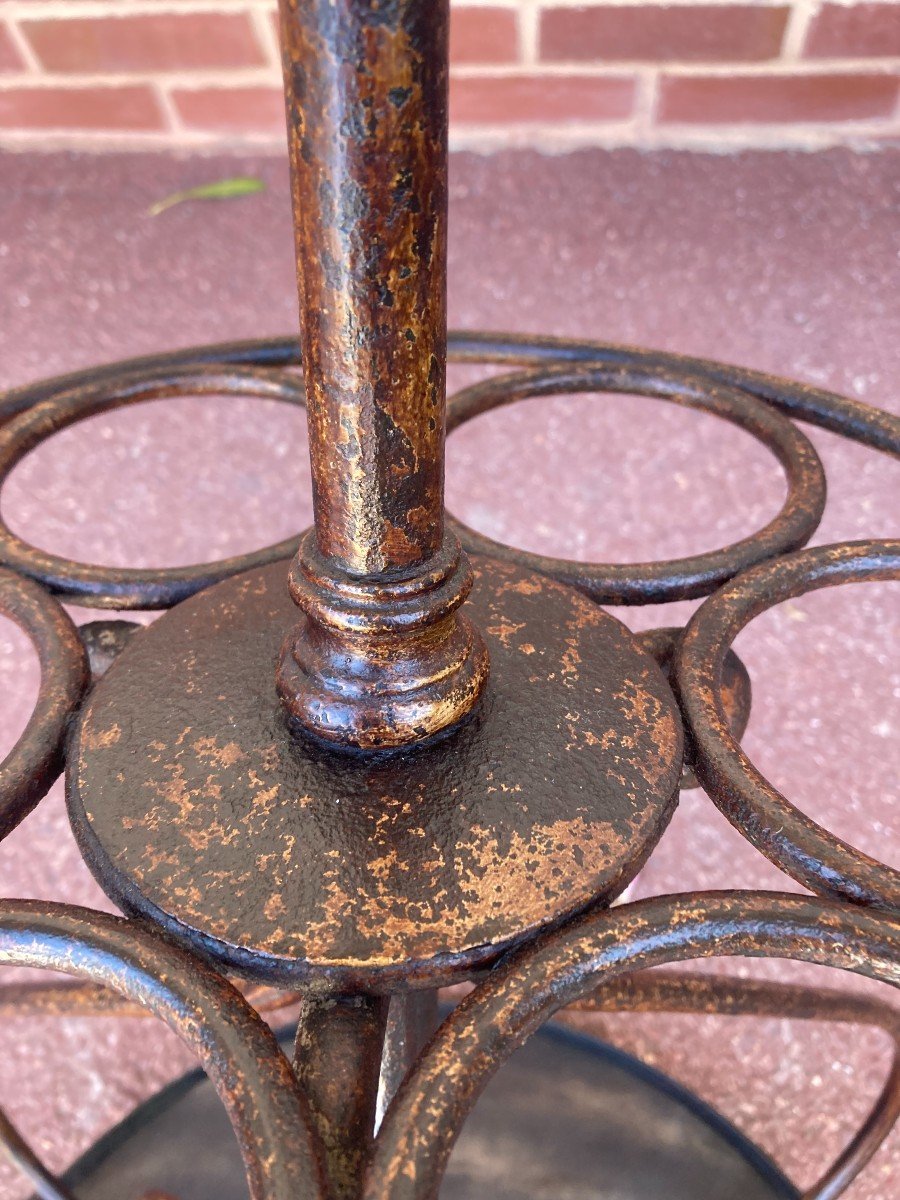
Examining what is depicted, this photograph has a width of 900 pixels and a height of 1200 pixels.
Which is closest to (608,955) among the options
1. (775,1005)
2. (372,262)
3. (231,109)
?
(372,262)

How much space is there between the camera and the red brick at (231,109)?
947 millimetres

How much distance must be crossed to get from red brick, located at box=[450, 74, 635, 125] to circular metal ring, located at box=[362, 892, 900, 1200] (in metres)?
0.79

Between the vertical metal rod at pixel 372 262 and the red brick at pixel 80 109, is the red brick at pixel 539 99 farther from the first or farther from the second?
the vertical metal rod at pixel 372 262

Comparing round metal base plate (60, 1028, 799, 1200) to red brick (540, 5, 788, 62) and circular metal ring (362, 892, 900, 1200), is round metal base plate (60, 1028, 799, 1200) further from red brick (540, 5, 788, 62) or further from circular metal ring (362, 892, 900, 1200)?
red brick (540, 5, 788, 62)

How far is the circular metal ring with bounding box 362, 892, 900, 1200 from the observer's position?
10.3 inches

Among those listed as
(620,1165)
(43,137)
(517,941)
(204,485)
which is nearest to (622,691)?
(517,941)

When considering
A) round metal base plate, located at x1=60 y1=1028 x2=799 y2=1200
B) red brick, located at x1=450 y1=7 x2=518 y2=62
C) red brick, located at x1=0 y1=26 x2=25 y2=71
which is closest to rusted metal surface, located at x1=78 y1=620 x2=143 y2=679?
round metal base plate, located at x1=60 y1=1028 x2=799 y2=1200

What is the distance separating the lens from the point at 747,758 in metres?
0.35

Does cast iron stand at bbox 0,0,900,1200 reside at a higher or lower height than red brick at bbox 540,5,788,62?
lower

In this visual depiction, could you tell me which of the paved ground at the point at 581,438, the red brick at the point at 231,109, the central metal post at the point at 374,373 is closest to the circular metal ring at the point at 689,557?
the central metal post at the point at 374,373

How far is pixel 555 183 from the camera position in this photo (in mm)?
934

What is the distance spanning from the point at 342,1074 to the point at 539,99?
2.76ft

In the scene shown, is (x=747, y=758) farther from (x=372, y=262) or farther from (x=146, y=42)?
(x=146, y=42)

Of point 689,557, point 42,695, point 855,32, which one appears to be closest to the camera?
point 42,695
